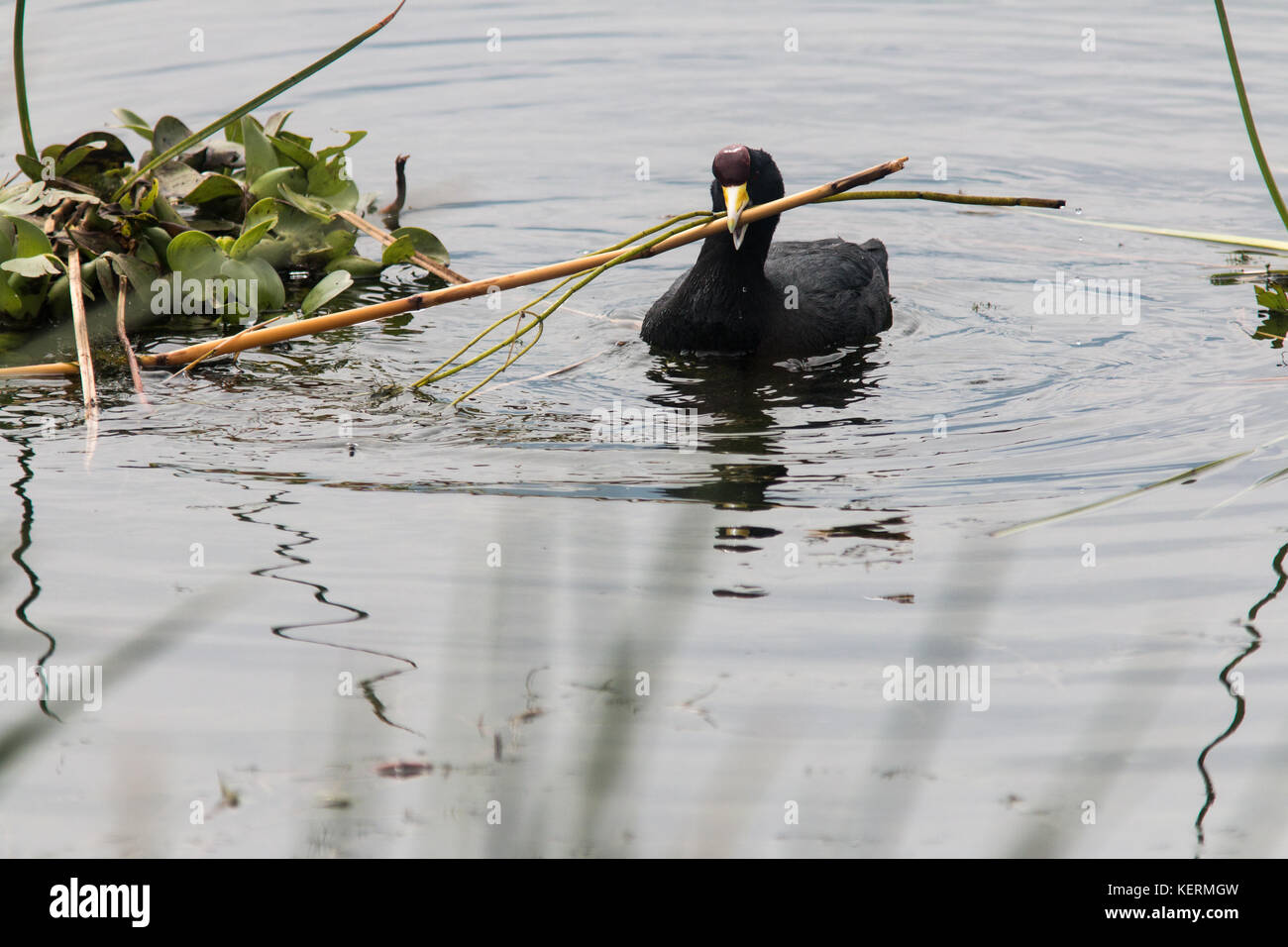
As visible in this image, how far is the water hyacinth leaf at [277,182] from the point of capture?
761cm

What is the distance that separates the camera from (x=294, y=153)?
7820mm

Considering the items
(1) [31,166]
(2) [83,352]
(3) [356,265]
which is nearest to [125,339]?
(2) [83,352]

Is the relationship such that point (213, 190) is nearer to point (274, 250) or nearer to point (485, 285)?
point (274, 250)

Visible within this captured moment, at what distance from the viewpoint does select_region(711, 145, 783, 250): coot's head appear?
19.9 ft

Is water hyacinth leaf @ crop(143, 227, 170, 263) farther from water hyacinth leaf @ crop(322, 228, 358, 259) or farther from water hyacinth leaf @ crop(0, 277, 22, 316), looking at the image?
water hyacinth leaf @ crop(322, 228, 358, 259)

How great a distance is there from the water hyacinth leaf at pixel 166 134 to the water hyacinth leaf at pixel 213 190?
31cm

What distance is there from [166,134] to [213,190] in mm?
452

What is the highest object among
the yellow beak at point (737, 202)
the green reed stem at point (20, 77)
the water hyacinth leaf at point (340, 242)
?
the green reed stem at point (20, 77)

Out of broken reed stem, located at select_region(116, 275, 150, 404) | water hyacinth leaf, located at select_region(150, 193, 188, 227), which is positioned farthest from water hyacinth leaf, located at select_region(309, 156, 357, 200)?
broken reed stem, located at select_region(116, 275, 150, 404)

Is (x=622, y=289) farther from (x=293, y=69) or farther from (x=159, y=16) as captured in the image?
(x=159, y=16)

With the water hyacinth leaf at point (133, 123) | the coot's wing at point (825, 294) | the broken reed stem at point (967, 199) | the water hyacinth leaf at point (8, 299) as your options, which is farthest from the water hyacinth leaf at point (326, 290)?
the broken reed stem at point (967, 199)

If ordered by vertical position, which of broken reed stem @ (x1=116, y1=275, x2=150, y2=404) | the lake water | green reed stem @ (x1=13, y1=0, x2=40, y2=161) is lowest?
the lake water

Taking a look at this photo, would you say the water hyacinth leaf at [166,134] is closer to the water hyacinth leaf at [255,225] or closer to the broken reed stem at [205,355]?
the water hyacinth leaf at [255,225]

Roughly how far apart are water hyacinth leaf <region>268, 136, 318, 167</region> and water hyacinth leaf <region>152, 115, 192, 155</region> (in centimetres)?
49
